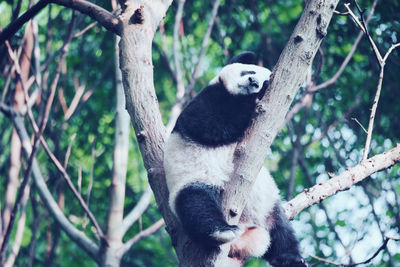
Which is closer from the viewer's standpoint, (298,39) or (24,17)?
(298,39)

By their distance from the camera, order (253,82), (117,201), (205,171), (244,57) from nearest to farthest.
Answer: (205,171), (253,82), (117,201), (244,57)

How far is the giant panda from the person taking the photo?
3.63 metres

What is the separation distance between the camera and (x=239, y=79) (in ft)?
14.8

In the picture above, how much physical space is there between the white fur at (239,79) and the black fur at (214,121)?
0.30 meters

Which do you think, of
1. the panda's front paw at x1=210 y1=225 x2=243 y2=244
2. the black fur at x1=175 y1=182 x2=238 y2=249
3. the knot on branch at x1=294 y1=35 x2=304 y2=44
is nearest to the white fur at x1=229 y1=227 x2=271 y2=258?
the black fur at x1=175 y1=182 x2=238 y2=249

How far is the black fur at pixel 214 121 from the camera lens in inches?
151

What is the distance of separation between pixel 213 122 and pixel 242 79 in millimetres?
831

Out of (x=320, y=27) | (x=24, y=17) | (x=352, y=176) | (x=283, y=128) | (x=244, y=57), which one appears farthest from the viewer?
(x=283, y=128)

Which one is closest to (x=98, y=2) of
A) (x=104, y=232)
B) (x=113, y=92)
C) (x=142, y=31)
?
(x=113, y=92)

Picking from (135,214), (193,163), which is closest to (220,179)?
(193,163)

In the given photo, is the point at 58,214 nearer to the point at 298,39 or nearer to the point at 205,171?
the point at 205,171

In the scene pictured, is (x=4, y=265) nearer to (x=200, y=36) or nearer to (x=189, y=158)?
(x=189, y=158)

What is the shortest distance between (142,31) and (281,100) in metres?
1.50

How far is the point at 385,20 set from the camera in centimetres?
695
